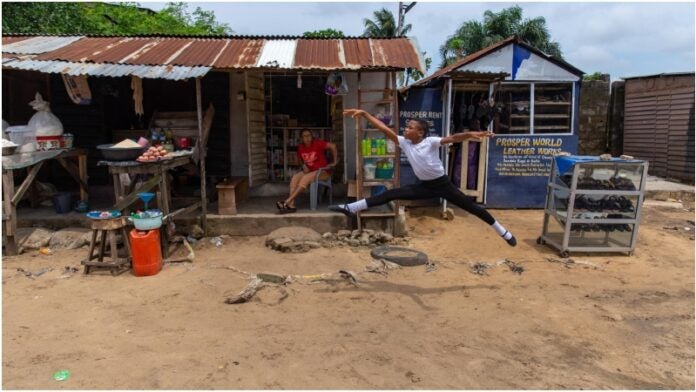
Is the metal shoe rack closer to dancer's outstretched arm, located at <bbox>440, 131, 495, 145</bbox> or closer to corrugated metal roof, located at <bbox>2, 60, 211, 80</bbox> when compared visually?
dancer's outstretched arm, located at <bbox>440, 131, 495, 145</bbox>

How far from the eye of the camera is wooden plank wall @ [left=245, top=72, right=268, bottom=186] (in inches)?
347

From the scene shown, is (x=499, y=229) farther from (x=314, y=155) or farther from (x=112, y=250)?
(x=112, y=250)

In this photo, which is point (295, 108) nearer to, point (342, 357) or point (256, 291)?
point (256, 291)

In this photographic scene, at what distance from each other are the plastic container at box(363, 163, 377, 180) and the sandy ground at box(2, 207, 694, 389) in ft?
4.13

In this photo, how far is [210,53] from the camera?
7832 millimetres

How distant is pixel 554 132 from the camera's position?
10000 mm

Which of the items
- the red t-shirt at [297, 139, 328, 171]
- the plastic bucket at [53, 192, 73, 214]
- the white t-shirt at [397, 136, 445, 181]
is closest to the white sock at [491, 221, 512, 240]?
the white t-shirt at [397, 136, 445, 181]

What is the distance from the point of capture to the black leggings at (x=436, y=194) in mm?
5320

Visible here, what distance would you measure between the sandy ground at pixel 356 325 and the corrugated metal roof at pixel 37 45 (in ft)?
11.2

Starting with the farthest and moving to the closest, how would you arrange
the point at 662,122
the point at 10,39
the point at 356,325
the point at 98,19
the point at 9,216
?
the point at 98,19
the point at 662,122
the point at 10,39
the point at 9,216
the point at 356,325

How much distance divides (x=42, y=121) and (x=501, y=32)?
2155cm

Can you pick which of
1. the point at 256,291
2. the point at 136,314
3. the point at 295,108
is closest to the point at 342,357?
the point at 256,291

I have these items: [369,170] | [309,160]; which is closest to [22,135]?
[309,160]

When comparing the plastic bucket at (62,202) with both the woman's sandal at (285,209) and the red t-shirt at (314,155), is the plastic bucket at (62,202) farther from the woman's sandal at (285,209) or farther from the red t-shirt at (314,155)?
the red t-shirt at (314,155)
